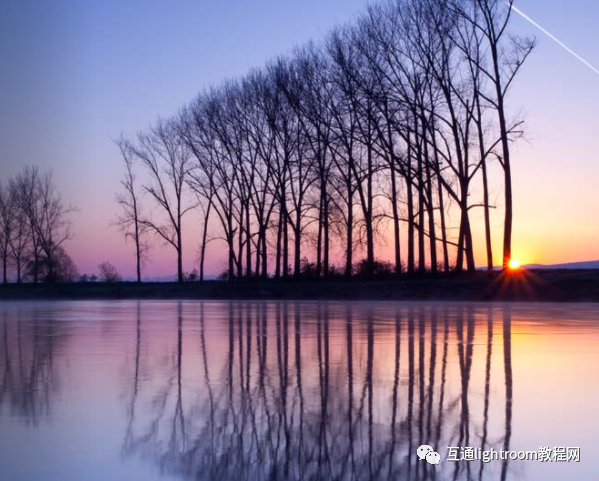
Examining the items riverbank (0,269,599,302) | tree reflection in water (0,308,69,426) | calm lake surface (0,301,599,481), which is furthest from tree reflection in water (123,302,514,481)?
riverbank (0,269,599,302)

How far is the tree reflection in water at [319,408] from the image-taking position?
5.73 metres

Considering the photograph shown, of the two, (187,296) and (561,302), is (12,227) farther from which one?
(561,302)

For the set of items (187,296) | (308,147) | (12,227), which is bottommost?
(187,296)

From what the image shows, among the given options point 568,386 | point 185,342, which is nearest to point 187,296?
point 185,342

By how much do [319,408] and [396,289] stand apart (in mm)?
33482

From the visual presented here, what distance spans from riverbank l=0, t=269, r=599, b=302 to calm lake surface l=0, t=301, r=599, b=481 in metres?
20.7

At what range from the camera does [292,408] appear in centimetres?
775

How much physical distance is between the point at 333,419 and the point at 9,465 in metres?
2.79

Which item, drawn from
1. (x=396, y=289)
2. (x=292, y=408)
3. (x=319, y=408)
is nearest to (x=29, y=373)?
(x=292, y=408)

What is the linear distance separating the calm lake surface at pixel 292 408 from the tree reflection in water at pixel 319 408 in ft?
0.06

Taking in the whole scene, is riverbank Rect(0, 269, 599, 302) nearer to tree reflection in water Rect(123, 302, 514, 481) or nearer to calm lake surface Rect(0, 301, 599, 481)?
calm lake surface Rect(0, 301, 599, 481)

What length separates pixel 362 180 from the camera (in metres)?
49.7

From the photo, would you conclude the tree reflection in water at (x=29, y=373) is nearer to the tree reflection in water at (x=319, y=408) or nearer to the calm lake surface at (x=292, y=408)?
the calm lake surface at (x=292, y=408)

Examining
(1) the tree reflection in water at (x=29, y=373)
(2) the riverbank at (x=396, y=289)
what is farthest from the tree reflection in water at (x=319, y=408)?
(2) the riverbank at (x=396, y=289)
